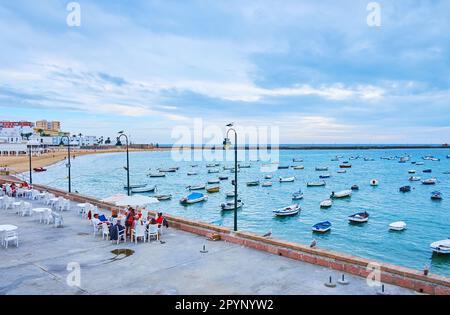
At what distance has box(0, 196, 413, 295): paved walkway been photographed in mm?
8828

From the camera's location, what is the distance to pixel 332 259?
10242 millimetres

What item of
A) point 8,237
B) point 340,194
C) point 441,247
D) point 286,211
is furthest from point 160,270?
point 340,194

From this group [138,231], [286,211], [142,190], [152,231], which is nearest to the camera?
[138,231]

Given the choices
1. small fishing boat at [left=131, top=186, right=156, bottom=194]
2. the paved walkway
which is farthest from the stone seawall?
small fishing boat at [left=131, top=186, right=156, bottom=194]

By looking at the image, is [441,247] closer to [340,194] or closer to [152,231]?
[152,231]

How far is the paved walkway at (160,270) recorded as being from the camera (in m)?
8.83

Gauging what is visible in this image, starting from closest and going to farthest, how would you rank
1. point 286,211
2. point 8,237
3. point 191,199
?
1. point 8,237
2. point 286,211
3. point 191,199

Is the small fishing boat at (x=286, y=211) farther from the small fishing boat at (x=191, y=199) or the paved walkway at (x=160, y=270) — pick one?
the paved walkway at (x=160, y=270)

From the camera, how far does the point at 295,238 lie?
31078 millimetres

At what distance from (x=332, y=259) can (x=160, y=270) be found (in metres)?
5.01

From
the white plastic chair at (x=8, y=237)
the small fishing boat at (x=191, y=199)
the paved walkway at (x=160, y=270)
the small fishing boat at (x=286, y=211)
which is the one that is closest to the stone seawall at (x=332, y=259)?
the paved walkway at (x=160, y=270)

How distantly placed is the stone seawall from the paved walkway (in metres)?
0.24
